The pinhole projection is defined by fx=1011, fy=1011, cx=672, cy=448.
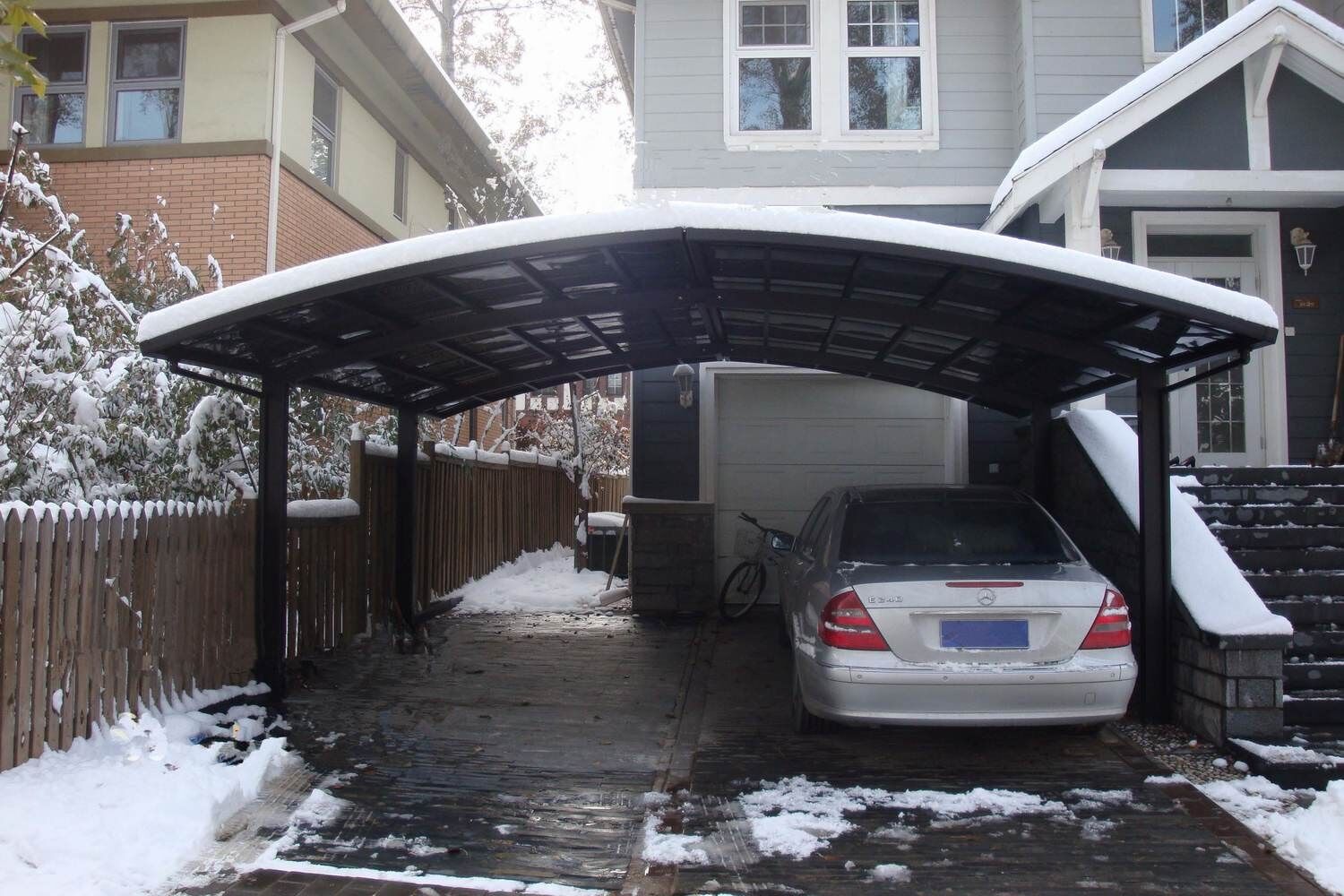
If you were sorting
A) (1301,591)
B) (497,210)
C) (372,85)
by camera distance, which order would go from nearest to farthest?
(1301,591)
(372,85)
(497,210)

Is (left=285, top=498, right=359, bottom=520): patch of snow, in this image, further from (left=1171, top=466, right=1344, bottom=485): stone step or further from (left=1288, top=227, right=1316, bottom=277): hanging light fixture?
(left=1288, top=227, right=1316, bottom=277): hanging light fixture

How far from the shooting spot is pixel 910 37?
11.3 meters

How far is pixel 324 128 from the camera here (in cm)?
1316

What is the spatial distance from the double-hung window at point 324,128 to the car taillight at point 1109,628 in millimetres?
10906

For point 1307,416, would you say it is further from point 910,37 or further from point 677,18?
point 677,18

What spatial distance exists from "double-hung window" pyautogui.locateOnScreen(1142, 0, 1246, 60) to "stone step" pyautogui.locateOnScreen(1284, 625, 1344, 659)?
7018mm

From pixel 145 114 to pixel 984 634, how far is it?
1114cm

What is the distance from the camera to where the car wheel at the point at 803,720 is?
20.2 feet

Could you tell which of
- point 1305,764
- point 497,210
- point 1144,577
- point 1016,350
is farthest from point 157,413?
point 497,210

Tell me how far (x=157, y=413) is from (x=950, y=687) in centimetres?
567

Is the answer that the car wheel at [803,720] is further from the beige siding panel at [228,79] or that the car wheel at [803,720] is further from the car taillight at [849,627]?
the beige siding panel at [228,79]

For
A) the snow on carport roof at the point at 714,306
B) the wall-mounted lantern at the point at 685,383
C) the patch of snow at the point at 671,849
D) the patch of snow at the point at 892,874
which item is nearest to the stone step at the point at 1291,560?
the snow on carport roof at the point at 714,306

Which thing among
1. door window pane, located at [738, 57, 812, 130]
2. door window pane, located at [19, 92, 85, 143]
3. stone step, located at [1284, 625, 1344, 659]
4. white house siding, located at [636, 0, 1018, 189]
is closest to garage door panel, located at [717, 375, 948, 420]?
white house siding, located at [636, 0, 1018, 189]

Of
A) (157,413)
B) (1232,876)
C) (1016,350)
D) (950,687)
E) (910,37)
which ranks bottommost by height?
(1232,876)
